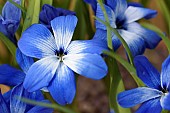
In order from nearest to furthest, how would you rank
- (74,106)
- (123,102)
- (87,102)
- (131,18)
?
(123,102) → (131,18) → (74,106) → (87,102)

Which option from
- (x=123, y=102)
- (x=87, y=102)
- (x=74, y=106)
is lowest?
(x=87, y=102)

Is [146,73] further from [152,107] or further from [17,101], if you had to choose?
[17,101]

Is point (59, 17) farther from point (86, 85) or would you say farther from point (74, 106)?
point (86, 85)

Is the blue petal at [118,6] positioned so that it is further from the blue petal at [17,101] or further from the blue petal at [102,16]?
the blue petal at [17,101]

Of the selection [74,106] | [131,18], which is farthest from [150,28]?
[74,106]

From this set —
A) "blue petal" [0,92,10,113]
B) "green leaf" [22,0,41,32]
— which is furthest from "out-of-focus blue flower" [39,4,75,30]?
"blue petal" [0,92,10,113]

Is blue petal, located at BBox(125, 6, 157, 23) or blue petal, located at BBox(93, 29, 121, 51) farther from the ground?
blue petal, located at BBox(125, 6, 157, 23)

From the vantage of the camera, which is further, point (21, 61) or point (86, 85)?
point (86, 85)

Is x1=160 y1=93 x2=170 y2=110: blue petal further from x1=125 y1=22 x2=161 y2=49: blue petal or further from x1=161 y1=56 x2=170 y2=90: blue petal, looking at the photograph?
x1=125 y1=22 x2=161 y2=49: blue petal
